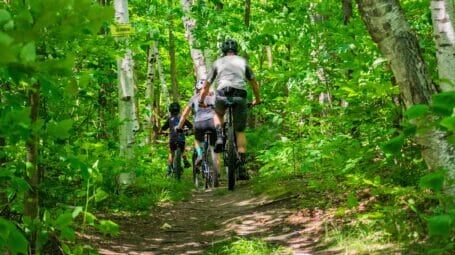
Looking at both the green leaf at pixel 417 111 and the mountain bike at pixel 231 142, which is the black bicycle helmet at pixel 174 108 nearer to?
the mountain bike at pixel 231 142

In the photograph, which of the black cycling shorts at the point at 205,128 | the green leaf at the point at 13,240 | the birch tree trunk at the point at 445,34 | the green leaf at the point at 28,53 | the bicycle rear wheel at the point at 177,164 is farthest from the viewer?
the bicycle rear wheel at the point at 177,164

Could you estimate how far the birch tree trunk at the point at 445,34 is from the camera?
385cm


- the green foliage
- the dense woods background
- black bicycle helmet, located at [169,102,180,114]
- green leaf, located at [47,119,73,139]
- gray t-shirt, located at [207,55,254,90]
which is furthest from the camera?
black bicycle helmet, located at [169,102,180,114]

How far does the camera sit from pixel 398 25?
12.2ft

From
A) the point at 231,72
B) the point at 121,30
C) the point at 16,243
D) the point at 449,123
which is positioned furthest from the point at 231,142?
the point at 16,243

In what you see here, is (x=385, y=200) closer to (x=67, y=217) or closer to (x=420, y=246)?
(x=420, y=246)

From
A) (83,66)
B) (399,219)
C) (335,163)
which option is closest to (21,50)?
(399,219)

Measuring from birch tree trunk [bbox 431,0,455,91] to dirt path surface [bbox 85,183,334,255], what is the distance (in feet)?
6.02

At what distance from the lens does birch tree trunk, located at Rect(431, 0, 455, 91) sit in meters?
3.85

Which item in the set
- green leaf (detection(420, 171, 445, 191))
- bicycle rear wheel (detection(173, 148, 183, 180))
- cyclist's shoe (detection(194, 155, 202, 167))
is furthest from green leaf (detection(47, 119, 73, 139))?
bicycle rear wheel (detection(173, 148, 183, 180))

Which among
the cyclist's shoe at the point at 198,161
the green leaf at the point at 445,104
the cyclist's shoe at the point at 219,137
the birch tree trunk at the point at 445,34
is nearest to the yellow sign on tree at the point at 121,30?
the cyclist's shoe at the point at 219,137

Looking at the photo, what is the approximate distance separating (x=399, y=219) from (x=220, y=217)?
3.24 m

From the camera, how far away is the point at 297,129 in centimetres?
832

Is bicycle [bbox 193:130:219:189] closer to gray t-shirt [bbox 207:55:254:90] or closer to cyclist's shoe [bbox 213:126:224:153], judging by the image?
cyclist's shoe [bbox 213:126:224:153]
